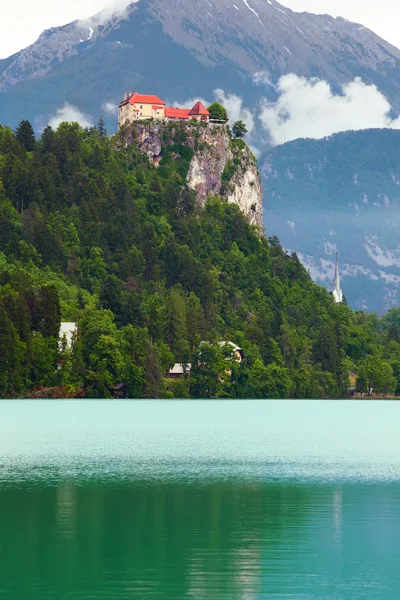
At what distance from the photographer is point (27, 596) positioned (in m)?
35.0

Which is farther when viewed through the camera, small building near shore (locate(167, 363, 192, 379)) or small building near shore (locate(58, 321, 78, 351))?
small building near shore (locate(167, 363, 192, 379))

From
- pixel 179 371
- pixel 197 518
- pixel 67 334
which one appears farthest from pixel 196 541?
pixel 179 371

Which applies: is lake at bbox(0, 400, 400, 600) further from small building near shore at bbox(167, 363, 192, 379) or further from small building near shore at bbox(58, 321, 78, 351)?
small building near shore at bbox(167, 363, 192, 379)

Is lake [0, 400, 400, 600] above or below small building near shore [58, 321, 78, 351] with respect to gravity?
below

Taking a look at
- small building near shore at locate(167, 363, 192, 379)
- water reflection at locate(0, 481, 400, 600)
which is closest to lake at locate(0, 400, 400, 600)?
water reflection at locate(0, 481, 400, 600)

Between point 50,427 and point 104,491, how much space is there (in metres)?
46.8

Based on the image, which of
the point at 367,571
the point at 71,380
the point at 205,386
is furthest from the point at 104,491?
the point at 205,386

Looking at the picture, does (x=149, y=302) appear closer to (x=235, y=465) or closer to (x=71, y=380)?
(x=71, y=380)

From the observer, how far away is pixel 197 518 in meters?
48.1

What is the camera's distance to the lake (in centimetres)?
3694

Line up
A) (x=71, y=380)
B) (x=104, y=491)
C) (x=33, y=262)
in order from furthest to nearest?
(x=33, y=262)
(x=71, y=380)
(x=104, y=491)

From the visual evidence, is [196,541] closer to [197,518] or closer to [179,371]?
[197,518]

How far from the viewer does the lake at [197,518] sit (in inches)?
1454

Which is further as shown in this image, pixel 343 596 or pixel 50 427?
pixel 50 427
